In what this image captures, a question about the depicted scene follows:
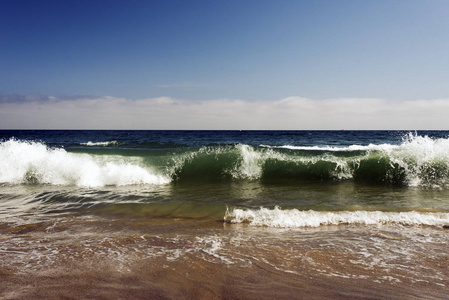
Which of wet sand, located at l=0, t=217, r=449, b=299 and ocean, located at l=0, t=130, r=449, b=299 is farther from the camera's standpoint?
ocean, located at l=0, t=130, r=449, b=299

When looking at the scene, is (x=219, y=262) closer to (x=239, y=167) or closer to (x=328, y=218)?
(x=328, y=218)

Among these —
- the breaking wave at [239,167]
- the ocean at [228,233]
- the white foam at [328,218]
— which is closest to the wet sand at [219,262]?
the ocean at [228,233]

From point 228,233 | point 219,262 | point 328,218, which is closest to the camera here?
Result: point 219,262

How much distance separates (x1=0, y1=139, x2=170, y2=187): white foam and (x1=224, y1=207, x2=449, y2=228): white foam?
221 inches

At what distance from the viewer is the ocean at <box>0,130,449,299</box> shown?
2.85 metres

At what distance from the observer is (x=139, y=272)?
3123 mm

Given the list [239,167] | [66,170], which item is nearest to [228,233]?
[239,167]

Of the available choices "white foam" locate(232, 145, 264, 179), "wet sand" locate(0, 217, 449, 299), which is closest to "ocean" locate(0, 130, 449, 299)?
"wet sand" locate(0, 217, 449, 299)

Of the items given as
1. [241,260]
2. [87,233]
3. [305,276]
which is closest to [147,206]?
[87,233]

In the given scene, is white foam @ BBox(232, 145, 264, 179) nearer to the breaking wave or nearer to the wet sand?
the breaking wave

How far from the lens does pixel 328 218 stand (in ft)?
17.2

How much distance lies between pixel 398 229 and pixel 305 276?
9.02ft

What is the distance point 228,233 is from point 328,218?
6.90 ft

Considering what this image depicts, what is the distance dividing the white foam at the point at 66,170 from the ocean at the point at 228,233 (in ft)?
0.24
